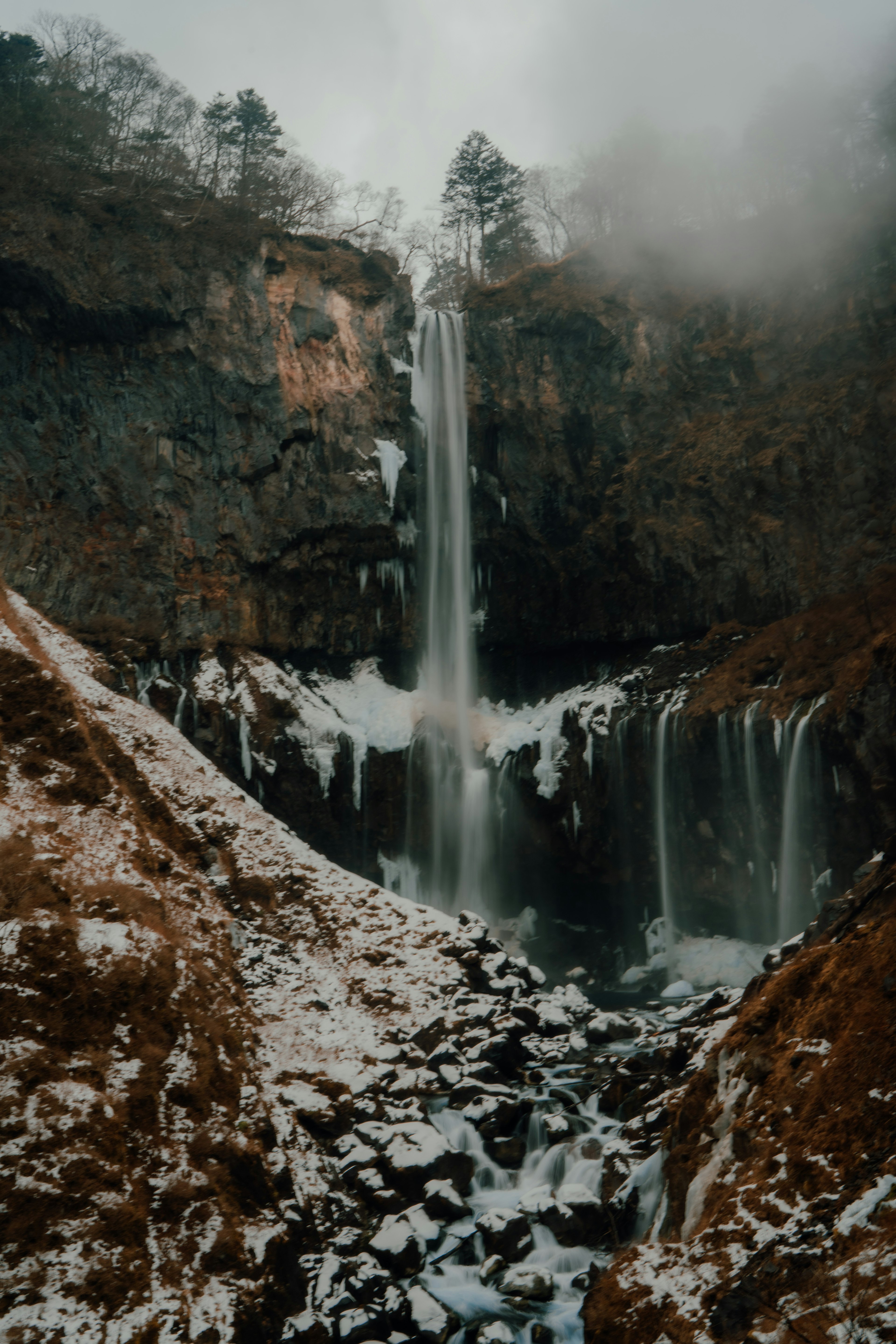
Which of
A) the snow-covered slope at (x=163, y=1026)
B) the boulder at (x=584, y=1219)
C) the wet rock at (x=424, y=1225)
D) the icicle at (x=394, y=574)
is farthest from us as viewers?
the icicle at (x=394, y=574)

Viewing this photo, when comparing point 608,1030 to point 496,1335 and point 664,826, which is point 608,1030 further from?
point 664,826

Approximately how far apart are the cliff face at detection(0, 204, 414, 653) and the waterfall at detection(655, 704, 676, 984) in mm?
10659

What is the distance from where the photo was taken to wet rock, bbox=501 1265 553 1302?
9.32m

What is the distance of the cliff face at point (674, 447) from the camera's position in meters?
27.8

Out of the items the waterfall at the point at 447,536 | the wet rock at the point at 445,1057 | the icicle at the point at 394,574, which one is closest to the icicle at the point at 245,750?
the waterfall at the point at 447,536

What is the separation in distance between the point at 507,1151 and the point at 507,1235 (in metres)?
2.06

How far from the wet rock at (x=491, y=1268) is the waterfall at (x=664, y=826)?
57.8 feet

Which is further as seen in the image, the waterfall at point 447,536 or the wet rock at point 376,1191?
the waterfall at point 447,536

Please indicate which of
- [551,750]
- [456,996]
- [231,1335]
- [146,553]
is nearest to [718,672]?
[551,750]

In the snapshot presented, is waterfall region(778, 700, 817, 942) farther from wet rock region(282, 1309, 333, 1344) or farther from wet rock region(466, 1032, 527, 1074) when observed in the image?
wet rock region(282, 1309, 333, 1344)

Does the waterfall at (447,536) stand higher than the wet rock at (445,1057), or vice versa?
the waterfall at (447,536)

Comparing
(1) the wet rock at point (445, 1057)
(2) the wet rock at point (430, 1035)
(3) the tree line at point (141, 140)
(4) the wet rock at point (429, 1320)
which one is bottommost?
(4) the wet rock at point (429, 1320)

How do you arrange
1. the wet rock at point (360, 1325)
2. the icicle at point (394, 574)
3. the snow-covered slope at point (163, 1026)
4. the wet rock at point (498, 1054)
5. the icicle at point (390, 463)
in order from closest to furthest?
the snow-covered slope at point (163, 1026) < the wet rock at point (360, 1325) < the wet rock at point (498, 1054) < the icicle at point (390, 463) < the icicle at point (394, 574)

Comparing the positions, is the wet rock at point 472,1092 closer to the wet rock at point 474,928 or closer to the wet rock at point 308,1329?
the wet rock at point 474,928
